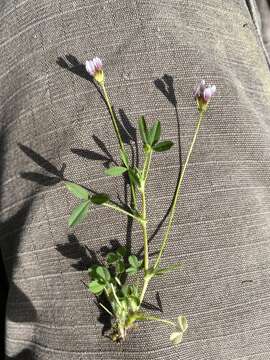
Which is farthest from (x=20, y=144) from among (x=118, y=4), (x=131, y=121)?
(x=118, y=4)

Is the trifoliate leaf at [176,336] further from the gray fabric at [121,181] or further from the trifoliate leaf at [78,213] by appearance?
the trifoliate leaf at [78,213]

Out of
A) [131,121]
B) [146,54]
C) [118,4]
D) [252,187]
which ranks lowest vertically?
[252,187]

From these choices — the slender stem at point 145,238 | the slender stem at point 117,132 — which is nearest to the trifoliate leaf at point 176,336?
the slender stem at point 145,238

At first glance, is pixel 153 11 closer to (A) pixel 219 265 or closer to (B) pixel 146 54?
(B) pixel 146 54

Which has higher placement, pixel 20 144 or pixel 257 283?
pixel 20 144

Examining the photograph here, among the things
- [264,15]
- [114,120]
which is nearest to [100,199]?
[114,120]

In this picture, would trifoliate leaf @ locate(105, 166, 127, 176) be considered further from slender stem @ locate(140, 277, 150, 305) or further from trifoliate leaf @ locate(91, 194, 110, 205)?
slender stem @ locate(140, 277, 150, 305)

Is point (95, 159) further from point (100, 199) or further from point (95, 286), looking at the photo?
Answer: point (95, 286)
